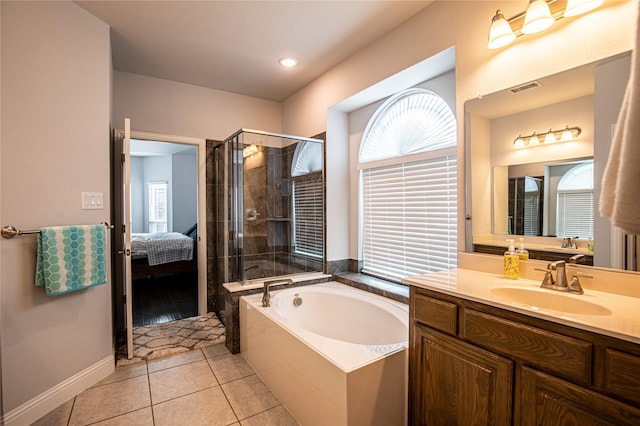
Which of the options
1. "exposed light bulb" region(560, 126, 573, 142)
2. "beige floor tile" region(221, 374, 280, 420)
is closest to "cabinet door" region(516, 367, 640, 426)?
"exposed light bulb" region(560, 126, 573, 142)

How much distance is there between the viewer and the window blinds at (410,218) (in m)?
2.42

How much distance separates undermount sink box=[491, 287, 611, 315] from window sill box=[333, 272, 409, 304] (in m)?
0.99

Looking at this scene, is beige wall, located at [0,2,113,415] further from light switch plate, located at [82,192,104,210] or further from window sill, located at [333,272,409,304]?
window sill, located at [333,272,409,304]

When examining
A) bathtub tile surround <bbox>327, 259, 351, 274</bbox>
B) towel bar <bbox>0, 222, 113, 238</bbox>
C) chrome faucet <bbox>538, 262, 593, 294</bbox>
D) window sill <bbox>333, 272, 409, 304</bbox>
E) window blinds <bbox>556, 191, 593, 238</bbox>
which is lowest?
window sill <bbox>333, 272, 409, 304</bbox>

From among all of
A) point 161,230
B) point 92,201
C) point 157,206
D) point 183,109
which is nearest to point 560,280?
point 92,201

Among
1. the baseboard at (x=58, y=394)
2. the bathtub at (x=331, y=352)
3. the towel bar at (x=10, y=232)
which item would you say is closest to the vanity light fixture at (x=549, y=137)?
the bathtub at (x=331, y=352)

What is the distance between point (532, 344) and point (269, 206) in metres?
2.45

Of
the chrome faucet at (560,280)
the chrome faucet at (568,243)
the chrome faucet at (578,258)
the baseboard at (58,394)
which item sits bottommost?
the baseboard at (58,394)

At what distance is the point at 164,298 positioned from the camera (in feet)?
13.9

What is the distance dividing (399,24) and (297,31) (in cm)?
79

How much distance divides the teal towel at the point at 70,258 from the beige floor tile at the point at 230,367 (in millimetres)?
1076

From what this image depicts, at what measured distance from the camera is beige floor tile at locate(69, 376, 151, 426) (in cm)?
186

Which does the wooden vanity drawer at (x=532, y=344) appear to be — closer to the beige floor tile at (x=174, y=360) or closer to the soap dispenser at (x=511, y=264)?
the soap dispenser at (x=511, y=264)

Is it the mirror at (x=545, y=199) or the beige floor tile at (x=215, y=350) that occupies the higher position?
the mirror at (x=545, y=199)
